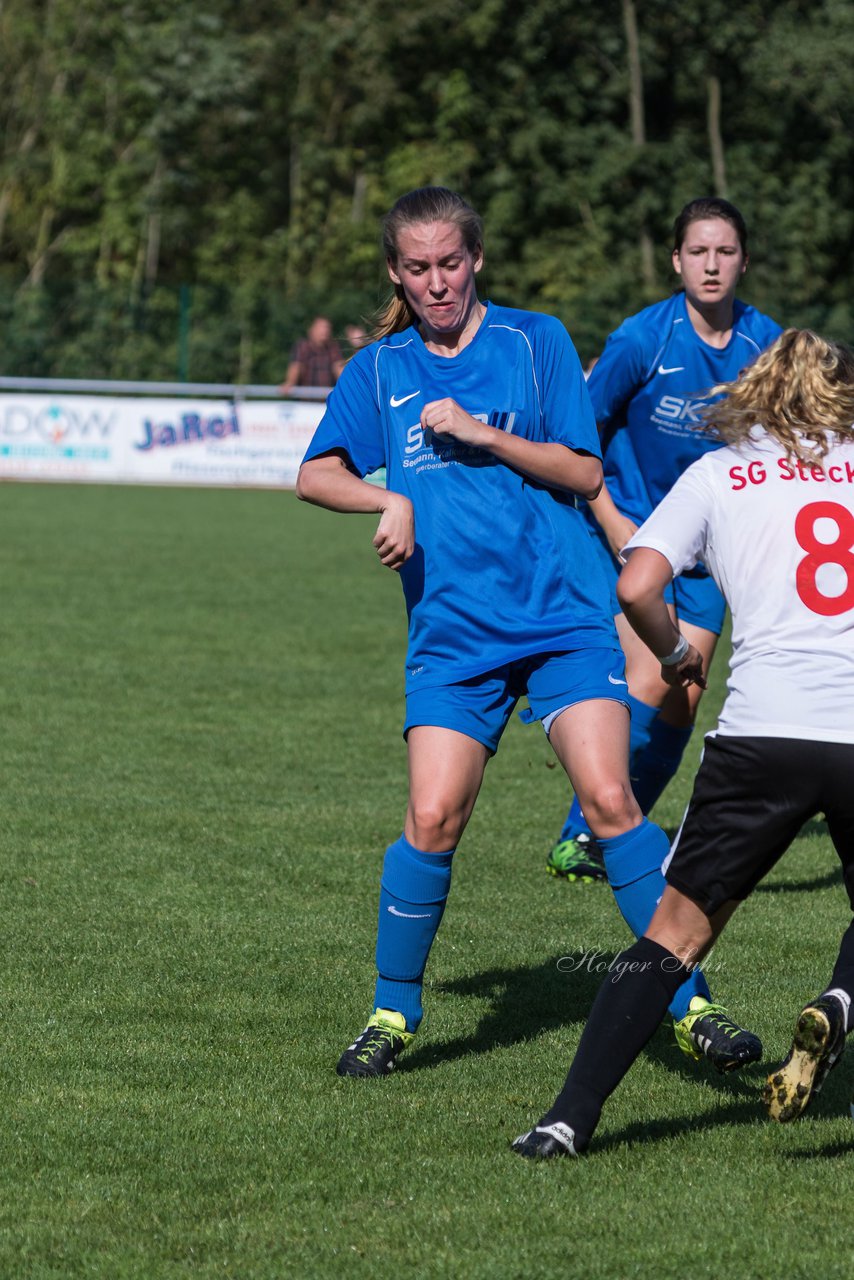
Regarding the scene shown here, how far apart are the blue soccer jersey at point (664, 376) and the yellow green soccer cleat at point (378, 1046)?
96.9 inches

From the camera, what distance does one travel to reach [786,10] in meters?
38.4

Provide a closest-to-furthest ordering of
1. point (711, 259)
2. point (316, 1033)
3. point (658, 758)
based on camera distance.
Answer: point (316, 1033) < point (711, 259) < point (658, 758)

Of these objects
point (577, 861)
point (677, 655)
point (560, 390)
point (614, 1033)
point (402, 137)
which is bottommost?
point (577, 861)

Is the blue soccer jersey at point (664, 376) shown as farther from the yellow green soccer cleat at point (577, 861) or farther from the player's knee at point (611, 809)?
the player's knee at point (611, 809)

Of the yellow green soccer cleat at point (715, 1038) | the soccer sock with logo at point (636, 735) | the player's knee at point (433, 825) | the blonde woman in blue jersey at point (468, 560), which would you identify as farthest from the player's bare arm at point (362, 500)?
the soccer sock with logo at point (636, 735)

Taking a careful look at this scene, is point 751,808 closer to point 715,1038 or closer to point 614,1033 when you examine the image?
point 614,1033

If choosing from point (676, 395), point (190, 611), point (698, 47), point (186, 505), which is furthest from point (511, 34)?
point (676, 395)

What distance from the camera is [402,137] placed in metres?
41.4

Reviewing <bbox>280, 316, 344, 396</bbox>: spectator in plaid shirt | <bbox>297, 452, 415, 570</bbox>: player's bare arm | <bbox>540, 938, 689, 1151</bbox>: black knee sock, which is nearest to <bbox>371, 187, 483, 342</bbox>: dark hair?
<bbox>297, 452, 415, 570</bbox>: player's bare arm

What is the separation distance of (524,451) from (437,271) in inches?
18.0

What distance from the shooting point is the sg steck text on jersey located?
3.41 m

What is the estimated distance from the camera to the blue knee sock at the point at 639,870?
157 inches

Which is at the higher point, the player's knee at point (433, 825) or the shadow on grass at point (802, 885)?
the player's knee at point (433, 825)

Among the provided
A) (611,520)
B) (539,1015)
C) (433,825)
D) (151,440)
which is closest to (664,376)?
(611,520)
